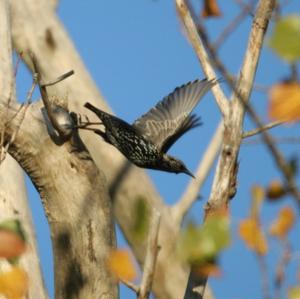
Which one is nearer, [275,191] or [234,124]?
[275,191]

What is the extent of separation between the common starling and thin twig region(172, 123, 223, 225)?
1.47 m

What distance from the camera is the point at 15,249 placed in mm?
1439

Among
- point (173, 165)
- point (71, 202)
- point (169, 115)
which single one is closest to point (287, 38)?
point (71, 202)

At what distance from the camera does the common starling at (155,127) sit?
431 centimetres

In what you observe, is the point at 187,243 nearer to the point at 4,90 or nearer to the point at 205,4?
the point at 205,4

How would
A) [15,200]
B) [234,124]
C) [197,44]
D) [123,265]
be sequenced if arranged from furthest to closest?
[15,200] < [197,44] < [234,124] < [123,265]

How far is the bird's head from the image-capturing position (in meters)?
4.65

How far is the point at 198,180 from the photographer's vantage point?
20.1 ft

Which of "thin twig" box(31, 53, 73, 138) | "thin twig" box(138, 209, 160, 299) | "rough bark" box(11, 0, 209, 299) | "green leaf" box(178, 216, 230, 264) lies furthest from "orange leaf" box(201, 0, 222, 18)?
"rough bark" box(11, 0, 209, 299)

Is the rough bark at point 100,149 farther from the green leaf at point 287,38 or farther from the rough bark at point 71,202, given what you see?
the green leaf at point 287,38

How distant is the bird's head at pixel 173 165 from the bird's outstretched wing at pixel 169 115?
14 centimetres

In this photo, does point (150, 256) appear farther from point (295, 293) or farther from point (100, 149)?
point (100, 149)

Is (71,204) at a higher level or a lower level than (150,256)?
higher

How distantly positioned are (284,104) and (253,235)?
218 mm
